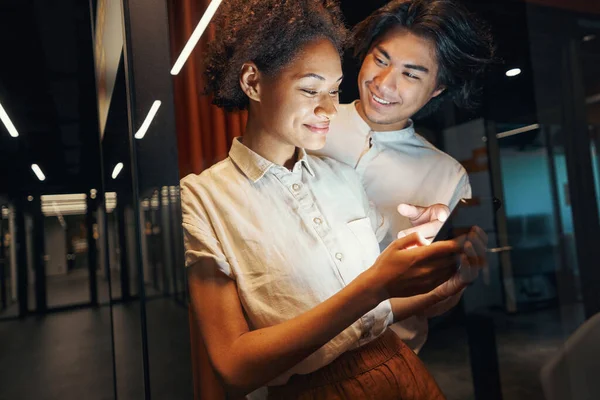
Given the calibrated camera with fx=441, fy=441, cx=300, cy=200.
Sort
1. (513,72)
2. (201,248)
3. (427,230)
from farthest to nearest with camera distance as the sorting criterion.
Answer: (513,72), (427,230), (201,248)

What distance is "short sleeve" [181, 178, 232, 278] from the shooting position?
1.01m

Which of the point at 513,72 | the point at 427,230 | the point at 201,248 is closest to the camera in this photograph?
the point at 201,248

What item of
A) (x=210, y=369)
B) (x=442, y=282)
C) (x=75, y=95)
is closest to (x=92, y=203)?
(x=75, y=95)

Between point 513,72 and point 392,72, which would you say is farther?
point 513,72

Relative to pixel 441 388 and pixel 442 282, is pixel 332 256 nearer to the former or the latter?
pixel 442 282

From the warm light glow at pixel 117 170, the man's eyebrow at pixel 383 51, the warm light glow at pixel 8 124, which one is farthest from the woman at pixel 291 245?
the warm light glow at pixel 8 124

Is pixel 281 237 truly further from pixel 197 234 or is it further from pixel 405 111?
pixel 405 111

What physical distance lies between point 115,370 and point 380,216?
807 mm

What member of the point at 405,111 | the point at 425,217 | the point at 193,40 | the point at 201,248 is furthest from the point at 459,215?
the point at 193,40

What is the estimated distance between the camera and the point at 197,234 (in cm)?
103

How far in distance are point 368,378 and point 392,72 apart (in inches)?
30.9

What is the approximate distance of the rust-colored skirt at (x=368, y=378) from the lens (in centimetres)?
103

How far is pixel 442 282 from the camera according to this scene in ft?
3.71

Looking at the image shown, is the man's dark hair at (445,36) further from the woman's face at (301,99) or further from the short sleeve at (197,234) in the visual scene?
the short sleeve at (197,234)
